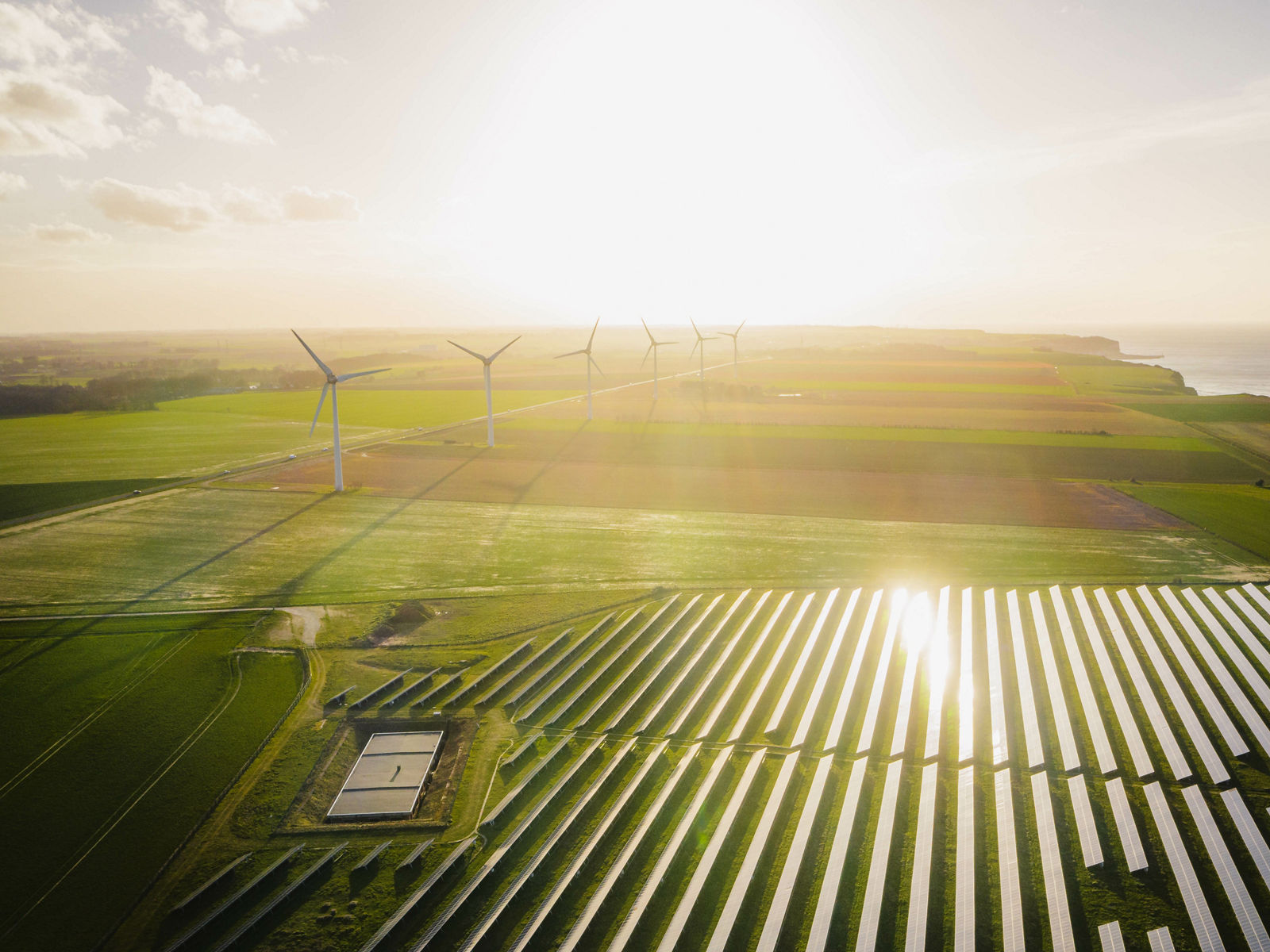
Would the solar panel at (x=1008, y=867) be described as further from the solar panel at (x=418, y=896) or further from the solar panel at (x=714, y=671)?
the solar panel at (x=418, y=896)

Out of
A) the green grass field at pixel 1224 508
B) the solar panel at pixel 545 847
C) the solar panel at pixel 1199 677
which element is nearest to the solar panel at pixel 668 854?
the solar panel at pixel 545 847

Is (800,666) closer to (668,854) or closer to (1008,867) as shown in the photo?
(1008,867)

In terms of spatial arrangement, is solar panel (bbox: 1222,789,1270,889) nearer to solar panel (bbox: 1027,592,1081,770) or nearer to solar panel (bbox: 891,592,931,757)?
solar panel (bbox: 1027,592,1081,770)

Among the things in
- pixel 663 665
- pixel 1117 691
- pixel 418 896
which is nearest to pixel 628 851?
pixel 418 896

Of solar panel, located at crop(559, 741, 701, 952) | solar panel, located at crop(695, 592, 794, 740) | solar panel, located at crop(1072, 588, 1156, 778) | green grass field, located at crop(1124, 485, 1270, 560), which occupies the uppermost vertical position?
green grass field, located at crop(1124, 485, 1270, 560)

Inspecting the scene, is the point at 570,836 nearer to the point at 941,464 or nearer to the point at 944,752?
the point at 944,752

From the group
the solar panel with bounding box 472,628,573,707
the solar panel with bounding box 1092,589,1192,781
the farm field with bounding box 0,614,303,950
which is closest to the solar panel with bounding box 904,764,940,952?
the solar panel with bounding box 1092,589,1192,781
